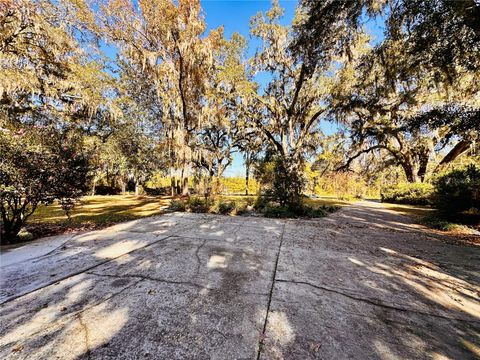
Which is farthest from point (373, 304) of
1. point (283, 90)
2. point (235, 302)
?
point (283, 90)

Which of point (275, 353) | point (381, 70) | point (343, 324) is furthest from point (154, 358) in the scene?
point (381, 70)

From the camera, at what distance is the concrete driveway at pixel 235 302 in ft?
4.91

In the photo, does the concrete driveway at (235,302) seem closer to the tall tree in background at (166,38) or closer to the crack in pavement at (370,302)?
the crack in pavement at (370,302)

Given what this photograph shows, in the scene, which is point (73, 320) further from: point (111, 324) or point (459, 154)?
point (459, 154)

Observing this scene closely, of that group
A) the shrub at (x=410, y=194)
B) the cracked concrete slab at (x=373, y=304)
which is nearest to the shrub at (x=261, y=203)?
the cracked concrete slab at (x=373, y=304)

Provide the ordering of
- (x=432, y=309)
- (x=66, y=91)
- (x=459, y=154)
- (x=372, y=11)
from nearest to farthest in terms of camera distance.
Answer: (x=432, y=309), (x=372, y=11), (x=66, y=91), (x=459, y=154)

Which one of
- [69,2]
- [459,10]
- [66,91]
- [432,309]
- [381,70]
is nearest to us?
[432,309]

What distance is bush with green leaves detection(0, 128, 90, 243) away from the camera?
12.6ft

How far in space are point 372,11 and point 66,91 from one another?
31.3 ft

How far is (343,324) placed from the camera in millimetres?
1771

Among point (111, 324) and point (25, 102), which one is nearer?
point (111, 324)

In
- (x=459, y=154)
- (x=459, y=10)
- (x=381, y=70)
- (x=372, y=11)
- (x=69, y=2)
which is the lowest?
(x=459, y=154)

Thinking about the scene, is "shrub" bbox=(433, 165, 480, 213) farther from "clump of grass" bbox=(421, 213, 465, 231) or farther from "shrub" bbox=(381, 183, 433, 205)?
"shrub" bbox=(381, 183, 433, 205)

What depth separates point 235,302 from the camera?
2.02 m
